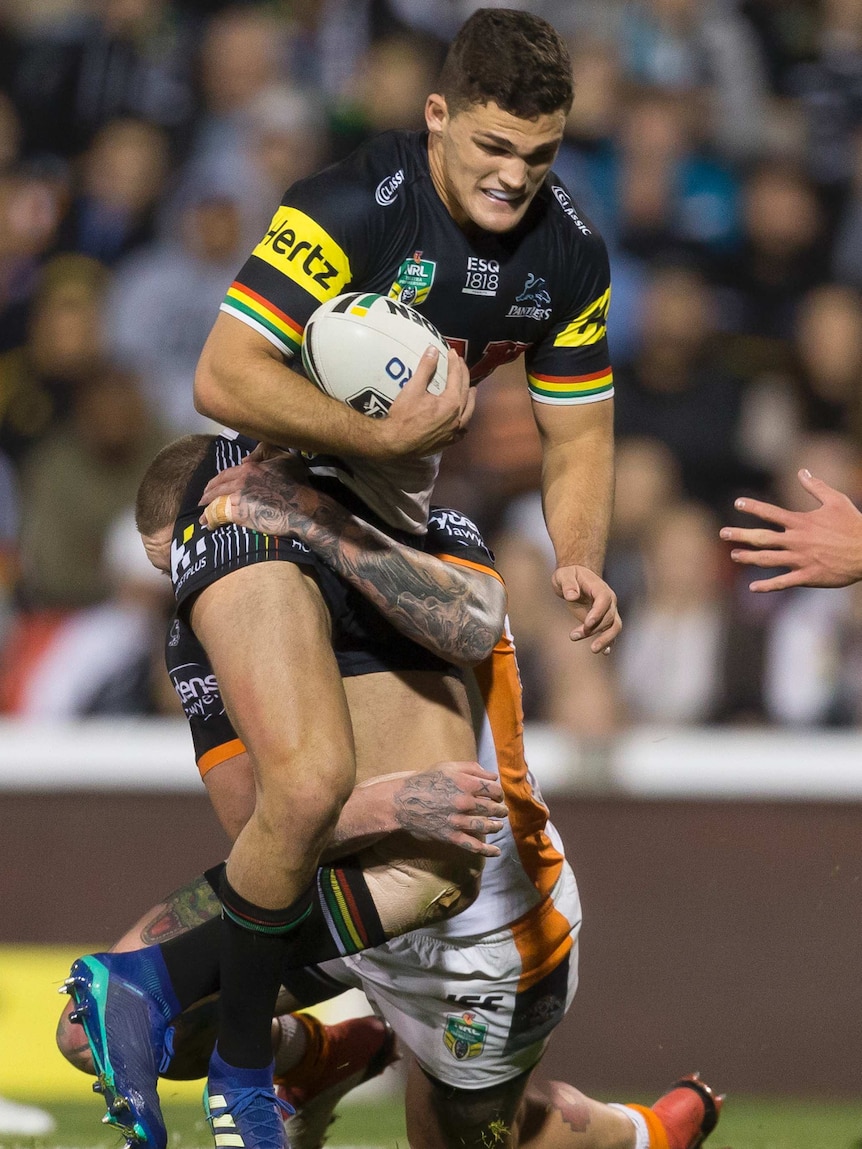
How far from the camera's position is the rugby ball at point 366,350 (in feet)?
11.2

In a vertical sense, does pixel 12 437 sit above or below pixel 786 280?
below

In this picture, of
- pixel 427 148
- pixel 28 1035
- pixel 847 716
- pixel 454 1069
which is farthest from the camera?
pixel 847 716

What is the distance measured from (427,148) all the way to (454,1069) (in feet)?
7.81

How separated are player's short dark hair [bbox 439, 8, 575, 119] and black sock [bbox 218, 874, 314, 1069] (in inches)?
72.4

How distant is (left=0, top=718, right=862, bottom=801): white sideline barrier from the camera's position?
5543mm

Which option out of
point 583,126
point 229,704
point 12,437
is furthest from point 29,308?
point 229,704

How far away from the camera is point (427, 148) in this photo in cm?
383

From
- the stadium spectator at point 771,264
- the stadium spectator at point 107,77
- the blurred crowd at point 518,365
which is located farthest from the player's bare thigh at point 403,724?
the stadium spectator at point 107,77

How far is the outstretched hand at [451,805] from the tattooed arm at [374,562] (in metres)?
→ 0.32

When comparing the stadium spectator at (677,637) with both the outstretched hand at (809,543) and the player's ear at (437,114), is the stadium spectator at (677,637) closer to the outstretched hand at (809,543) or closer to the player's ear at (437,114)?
the outstretched hand at (809,543)

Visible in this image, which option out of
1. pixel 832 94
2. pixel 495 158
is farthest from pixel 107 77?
pixel 495 158

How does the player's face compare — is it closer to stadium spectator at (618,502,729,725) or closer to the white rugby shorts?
the white rugby shorts

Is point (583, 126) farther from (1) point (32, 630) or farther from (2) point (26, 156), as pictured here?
(1) point (32, 630)

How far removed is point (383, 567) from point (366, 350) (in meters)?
0.51
